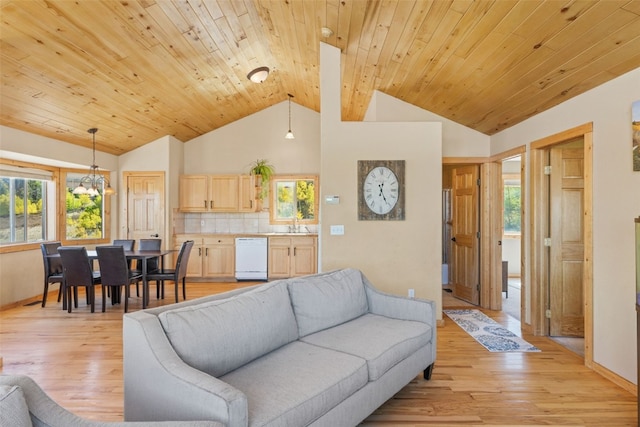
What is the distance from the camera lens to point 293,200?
23.8ft

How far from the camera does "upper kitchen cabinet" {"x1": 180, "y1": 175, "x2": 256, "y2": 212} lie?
7008 mm

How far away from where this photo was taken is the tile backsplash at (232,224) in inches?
286

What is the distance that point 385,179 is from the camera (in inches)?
159

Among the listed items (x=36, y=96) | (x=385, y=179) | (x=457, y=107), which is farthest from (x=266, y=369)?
(x=36, y=96)

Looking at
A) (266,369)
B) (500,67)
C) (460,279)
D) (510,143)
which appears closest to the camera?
(266,369)

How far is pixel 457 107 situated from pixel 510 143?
30.5 inches

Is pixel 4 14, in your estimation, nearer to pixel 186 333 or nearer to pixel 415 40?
pixel 186 333

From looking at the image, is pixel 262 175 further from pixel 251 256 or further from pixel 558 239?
pixel 558 239

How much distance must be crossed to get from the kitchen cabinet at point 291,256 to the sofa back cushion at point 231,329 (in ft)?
14.1

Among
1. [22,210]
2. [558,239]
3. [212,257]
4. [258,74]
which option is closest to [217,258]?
[212,257]

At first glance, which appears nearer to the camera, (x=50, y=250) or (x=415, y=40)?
(x=415, y=40)

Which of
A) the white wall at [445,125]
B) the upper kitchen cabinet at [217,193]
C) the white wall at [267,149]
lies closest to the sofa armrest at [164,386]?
the white wall at [445,125]

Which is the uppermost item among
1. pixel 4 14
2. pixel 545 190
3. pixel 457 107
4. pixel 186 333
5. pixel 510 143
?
pixel 4 14

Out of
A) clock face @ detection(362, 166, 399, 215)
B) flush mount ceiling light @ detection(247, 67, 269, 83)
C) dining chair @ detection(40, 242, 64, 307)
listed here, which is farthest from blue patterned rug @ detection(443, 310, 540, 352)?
dining chair @ detection(40, 242, 64, 307)
